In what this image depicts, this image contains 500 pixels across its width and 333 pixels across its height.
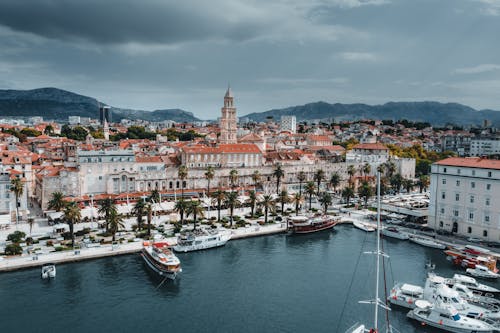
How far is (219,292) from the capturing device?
46031 millimetres

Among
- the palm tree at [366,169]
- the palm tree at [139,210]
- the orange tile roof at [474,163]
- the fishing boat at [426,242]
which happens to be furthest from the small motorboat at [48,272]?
the palm tree at [366,169]

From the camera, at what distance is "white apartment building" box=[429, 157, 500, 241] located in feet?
198

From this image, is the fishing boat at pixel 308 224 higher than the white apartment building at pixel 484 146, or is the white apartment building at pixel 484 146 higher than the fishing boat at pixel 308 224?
the white apartment building at pixel 484 146

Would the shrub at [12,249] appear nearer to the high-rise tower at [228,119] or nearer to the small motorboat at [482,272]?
the small motorboat at [482,272]

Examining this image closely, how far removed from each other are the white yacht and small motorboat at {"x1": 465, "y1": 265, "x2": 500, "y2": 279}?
1411cm

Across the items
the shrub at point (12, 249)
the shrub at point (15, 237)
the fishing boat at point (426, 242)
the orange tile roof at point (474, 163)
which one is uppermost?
the orange tile roof at point (474, 163)

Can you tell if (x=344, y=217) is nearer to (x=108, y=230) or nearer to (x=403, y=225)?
(x=403, y=225)

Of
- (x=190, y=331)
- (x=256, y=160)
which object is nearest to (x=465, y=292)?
(x=190, y=331)

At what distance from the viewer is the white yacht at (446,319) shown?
1476 inches

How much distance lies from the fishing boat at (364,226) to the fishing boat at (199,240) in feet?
89.3

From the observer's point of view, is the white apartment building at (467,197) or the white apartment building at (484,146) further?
the white apartment building at (484,146)

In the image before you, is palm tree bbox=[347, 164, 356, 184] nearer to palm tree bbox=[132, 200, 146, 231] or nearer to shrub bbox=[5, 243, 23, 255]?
palm tree bbox=[132, 200, 146, 231]

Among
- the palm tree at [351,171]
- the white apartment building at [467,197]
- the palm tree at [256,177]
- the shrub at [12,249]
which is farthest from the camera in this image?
the palm tree at [351,171]

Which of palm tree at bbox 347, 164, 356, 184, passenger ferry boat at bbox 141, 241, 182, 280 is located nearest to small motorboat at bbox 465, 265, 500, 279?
passenger ferry boat at bbox 141, 241, 182, 280
